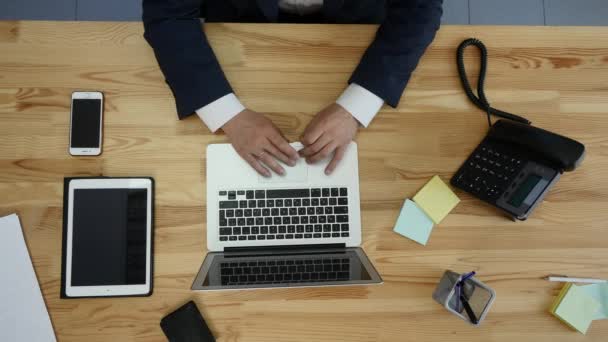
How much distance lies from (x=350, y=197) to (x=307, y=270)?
0.19 m

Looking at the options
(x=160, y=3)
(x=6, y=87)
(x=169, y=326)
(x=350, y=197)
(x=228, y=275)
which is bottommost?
(x=169, y=326)

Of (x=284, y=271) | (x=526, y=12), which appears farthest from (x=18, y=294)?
(x=526, y=12)

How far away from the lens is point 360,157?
3.22 feet

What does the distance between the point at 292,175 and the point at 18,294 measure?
61cm

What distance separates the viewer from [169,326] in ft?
2.87

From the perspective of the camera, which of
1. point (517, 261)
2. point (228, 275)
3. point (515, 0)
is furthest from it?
point (515, 0)

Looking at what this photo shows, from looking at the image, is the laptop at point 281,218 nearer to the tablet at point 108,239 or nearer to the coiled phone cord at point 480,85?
A: the tablet at point 108,239

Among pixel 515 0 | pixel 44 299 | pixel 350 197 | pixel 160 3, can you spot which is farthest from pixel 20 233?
pixel 515 0

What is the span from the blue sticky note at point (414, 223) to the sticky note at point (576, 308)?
1.05 feet

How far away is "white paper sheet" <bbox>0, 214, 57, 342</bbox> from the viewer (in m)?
0.86

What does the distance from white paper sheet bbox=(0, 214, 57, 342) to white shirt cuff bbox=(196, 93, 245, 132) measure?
1.46 ft

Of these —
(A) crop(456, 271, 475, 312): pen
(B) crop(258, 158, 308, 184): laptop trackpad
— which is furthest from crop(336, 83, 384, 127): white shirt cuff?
(A) crop(456, 271, 475, 312): pen

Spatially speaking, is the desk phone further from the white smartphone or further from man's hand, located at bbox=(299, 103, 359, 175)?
the white smartphone

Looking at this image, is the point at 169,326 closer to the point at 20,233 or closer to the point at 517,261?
the point at 20,233
